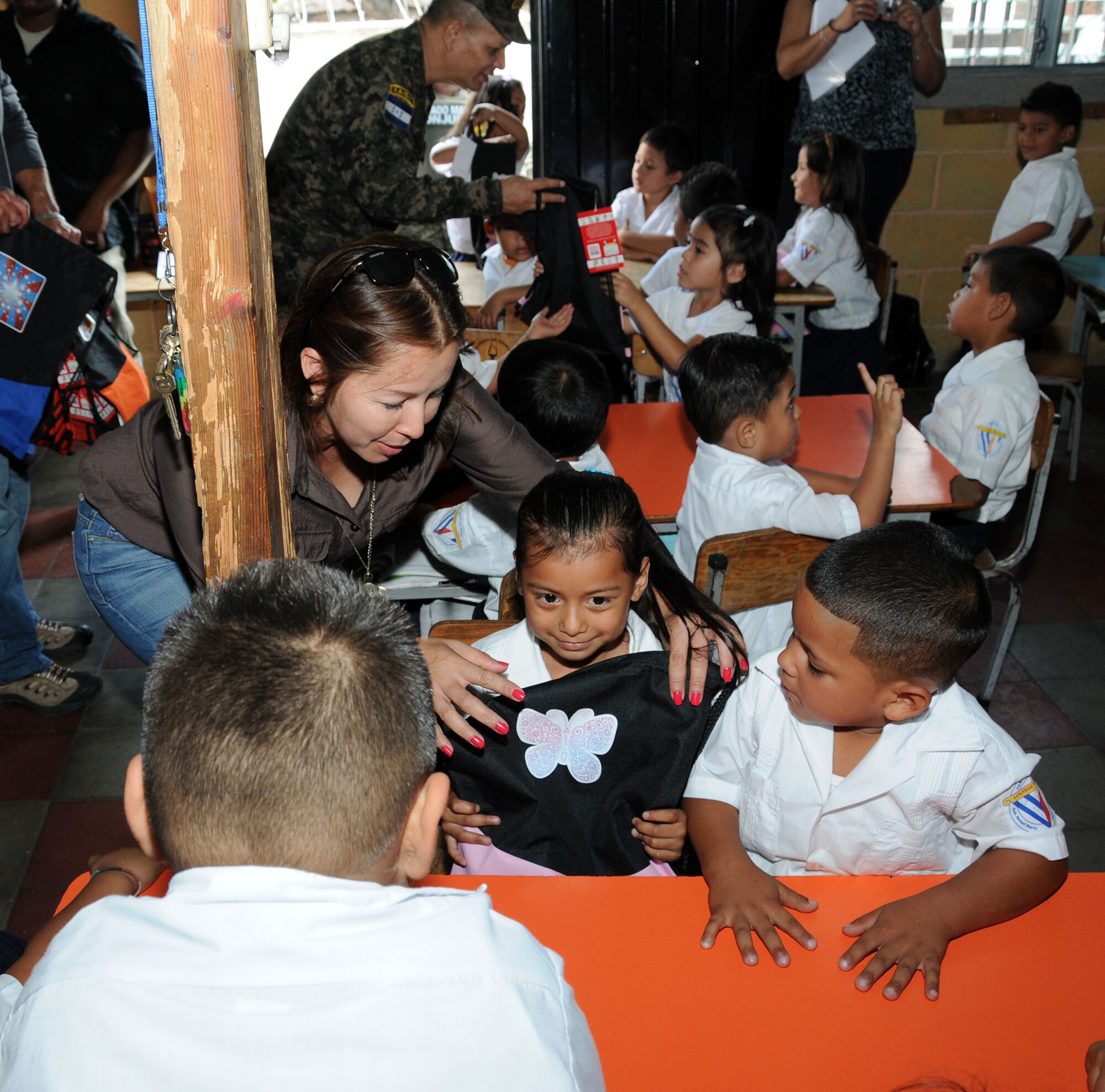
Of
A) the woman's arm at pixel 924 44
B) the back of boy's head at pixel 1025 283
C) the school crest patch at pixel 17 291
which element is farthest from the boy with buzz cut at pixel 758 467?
the woman's arm at pixel 924 44

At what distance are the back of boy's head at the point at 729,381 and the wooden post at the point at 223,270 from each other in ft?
4.84

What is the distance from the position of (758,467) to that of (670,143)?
3.02 meters

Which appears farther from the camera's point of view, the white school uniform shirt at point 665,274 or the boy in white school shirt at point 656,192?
the boy in white school shirt at point 656,192

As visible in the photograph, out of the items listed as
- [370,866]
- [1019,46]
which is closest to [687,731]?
[370,866]

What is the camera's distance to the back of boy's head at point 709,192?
448 centimetres

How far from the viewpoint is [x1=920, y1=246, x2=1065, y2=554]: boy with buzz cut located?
9.27 feet

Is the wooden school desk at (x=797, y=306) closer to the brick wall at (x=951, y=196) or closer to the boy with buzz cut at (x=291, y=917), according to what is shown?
the brick wall at (x=951, y=196)

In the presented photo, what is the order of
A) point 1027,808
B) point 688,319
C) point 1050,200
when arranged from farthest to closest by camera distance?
point 1050,200
point 688,319
point 1027,808

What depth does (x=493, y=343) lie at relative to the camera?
343 centimetres

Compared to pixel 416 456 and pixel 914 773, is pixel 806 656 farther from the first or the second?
pixel 416 456

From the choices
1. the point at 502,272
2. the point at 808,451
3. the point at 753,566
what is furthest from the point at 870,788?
the point at 502,272

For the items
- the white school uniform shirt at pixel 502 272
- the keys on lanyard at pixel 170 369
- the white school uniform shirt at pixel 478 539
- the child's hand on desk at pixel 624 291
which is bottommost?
the white school uniform shirt at pixel 478 539

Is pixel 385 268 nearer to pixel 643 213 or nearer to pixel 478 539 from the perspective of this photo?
pixel 478 539

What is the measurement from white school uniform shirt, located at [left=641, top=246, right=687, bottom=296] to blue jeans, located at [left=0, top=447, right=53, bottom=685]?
94.0 inches
